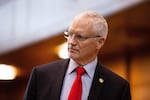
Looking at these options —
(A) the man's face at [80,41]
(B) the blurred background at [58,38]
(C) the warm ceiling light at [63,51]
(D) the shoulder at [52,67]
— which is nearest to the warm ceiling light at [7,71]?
(B) the blurred background at [58,38]

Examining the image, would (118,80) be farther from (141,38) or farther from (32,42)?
(32,42)

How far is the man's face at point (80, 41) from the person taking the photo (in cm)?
190

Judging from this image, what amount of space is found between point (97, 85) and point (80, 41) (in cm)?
22

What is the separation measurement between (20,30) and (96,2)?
1.49 m

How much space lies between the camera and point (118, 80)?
6.60 feet

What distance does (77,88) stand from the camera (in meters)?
1.92

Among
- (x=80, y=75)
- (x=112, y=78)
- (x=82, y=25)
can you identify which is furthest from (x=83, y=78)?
(x=82, y=25)

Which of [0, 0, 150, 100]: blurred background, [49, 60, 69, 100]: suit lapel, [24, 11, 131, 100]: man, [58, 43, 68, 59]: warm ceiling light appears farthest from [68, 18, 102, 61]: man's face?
[58, 43, 68, 59]: warm ceiling light

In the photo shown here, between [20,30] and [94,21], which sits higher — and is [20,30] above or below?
below

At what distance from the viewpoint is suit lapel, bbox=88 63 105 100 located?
1.94 metres

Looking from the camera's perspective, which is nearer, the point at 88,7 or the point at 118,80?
the point at 118,80

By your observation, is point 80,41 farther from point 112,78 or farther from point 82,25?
point 112,78

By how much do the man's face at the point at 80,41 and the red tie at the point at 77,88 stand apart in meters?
0.06

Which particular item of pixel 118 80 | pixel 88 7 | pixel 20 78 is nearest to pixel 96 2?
pixel 88 7
